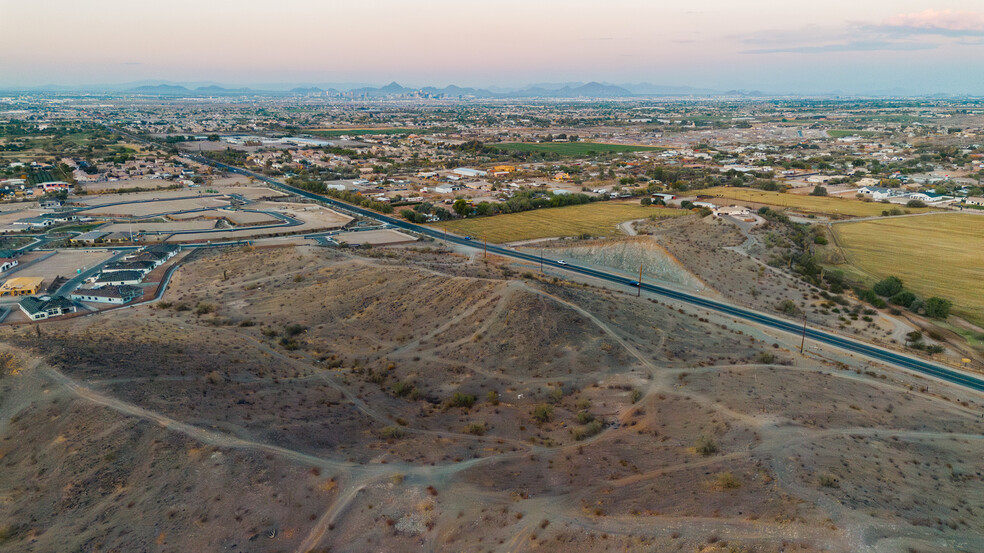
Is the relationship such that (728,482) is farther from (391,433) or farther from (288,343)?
(288,343)

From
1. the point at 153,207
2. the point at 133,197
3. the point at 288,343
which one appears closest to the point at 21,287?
the point at 288,343

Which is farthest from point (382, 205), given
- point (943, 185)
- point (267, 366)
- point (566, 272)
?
point (943, 185)

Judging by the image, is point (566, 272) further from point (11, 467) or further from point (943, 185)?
point (943, 185)

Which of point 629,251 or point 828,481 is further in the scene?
point 629,251

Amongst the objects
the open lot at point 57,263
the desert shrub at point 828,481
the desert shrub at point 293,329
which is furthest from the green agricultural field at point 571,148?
the desert shrub at point 828,481

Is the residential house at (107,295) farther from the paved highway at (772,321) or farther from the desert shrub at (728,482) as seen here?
the desert shrub at (728,482)
